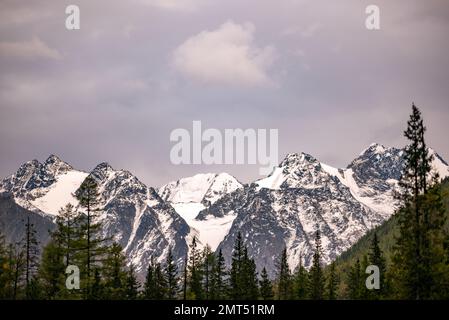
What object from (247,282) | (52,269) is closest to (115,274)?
(52,269)

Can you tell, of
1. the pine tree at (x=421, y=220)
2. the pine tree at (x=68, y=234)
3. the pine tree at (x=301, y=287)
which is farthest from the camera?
the pine tree at (x=301, y=287)

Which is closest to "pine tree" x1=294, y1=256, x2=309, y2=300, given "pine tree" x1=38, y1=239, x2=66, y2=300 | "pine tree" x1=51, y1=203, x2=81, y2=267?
"pine tree" x1=38, y1=239, x2=66, y2=300

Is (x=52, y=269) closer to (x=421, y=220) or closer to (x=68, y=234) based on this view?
(x=68, y=234)

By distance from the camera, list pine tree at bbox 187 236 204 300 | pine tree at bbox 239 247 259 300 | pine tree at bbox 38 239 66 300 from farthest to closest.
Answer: pine tree at bbox 187 236 204 300
pine tree at bbox 239 247 259 300
pine tree at bbox 38 239 66 300

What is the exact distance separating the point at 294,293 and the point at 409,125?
61543 millimetres

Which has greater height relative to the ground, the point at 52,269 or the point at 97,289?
the point at 52,269

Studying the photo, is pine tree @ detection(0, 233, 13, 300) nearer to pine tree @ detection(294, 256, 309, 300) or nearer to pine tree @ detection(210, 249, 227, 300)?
pine tree @ detection(210, 249, 227, 300)

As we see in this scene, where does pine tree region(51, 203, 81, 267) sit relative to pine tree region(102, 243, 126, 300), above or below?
above

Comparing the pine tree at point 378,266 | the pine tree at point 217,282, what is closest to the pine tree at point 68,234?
the pine tree at point 217,282

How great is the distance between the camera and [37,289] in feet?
260

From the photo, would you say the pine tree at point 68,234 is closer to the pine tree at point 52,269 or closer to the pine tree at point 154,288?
the pine tree at point 52,269
